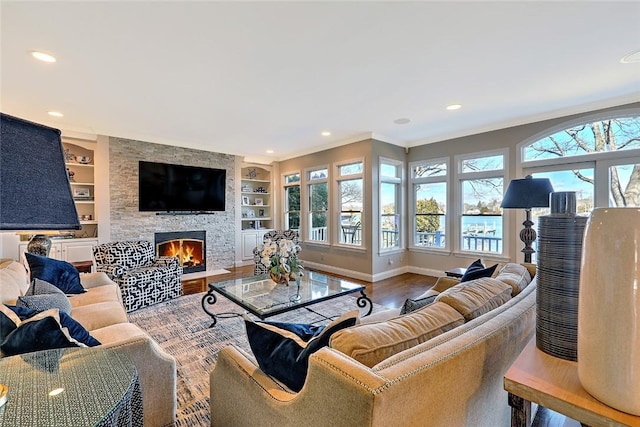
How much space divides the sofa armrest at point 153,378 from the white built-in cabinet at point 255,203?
5.05 metres

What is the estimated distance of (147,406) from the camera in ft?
5.08

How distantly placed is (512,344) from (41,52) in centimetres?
380

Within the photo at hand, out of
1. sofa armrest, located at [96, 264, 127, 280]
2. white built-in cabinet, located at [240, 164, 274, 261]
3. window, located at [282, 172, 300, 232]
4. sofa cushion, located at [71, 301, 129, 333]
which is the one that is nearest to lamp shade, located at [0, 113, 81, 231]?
sofa cushion, located at [71, 301, 129, 333]

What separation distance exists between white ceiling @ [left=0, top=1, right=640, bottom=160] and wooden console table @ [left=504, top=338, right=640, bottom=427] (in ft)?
6.77

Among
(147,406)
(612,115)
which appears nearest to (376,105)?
(612,115)

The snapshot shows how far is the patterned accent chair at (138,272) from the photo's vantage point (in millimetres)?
3500

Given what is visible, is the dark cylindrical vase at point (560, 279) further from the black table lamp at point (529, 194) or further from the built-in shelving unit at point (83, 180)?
the built-in shelving unit at point (83, 180)

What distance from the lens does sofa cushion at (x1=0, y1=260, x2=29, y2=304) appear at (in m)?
1.89

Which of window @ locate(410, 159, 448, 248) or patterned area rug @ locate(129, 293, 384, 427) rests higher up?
window @ locate(410, 159, 448, 248)

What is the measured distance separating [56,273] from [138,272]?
3.86 feet

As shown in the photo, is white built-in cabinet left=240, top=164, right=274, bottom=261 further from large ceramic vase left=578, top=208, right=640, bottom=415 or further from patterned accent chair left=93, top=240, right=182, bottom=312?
large ceramic vase left=578, top=208, right=640, bottom=415

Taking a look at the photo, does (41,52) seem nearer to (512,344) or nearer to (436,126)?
Answer: (512,344)

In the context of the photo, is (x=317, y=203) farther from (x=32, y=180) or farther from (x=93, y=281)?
(x=32, y=180)

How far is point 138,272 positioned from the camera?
12.0ft
